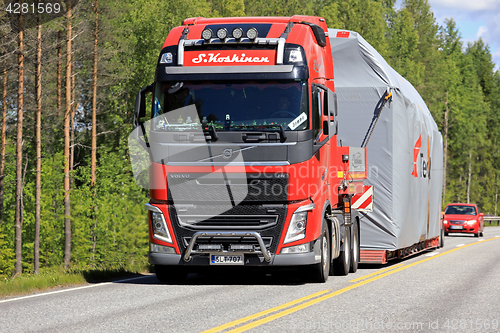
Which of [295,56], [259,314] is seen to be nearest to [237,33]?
[295,56]

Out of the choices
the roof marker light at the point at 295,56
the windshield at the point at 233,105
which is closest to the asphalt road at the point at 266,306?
the windshield at the point at 233,105

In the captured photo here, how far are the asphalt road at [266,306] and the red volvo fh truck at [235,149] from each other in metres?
0.72

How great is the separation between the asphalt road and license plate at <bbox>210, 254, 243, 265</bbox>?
16.7 inches

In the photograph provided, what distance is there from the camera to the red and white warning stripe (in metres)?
15.2

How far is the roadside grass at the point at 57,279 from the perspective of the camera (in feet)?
34.3

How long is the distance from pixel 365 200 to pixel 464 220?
2175 cm

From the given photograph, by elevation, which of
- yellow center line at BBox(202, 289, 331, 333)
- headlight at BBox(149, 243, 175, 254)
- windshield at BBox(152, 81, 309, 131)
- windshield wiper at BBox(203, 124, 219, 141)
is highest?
windshield at BBox(152, 81, 309, 131)

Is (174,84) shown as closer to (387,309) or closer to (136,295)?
(136,295)

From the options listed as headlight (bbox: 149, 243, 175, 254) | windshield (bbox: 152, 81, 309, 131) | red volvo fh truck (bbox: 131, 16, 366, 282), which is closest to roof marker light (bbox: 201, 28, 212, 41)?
red volvo fh truck (bbox: 131, 16, 366, 282)

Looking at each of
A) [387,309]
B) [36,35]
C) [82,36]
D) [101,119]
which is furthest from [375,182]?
[101,119]

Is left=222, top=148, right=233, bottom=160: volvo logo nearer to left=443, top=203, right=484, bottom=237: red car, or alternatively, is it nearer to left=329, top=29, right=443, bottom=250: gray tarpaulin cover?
left=329, top=29, right=443, bottom=250: gray tarpaulin cover

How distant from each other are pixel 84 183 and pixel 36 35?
12938 millimetres

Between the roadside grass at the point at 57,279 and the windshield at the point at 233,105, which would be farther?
the windshield at the point at 233,105

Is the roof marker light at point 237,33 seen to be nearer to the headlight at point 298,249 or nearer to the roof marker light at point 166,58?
the roof marker light at point 166,58
